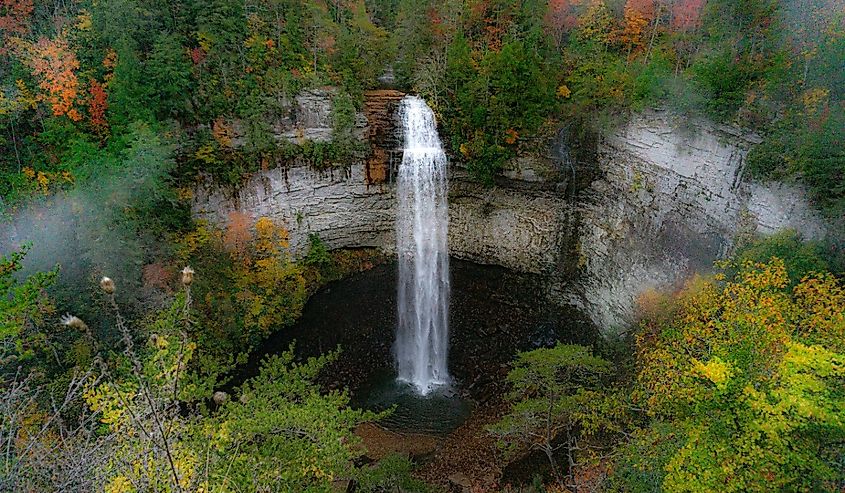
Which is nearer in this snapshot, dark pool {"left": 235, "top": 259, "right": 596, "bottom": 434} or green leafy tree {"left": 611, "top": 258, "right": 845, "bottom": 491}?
green leafy tree {"left": 611, "top": 258, "right": 845, "bottom": 491}

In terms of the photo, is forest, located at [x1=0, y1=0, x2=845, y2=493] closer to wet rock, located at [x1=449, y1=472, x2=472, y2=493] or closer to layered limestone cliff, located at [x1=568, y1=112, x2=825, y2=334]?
wet rock, located at [x1=449, y1=472, x2=472, y2=493]

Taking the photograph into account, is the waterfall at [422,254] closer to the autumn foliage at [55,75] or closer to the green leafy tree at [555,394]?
the green leafy tree at [555,394]

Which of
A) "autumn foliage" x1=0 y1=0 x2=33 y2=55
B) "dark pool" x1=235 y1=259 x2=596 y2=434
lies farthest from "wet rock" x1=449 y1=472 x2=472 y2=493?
"autumn foliage" x1=0 y1=0 x2=33 y2=55

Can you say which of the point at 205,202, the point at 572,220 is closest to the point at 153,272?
the point at 205,202

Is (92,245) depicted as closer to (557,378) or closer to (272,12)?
(272,12)

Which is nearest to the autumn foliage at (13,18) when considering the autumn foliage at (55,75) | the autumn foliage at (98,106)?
the autumn foliage at (55,75)

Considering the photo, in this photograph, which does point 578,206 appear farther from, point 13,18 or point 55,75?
point 13,18

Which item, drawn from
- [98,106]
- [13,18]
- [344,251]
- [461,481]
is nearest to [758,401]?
[461,481]
